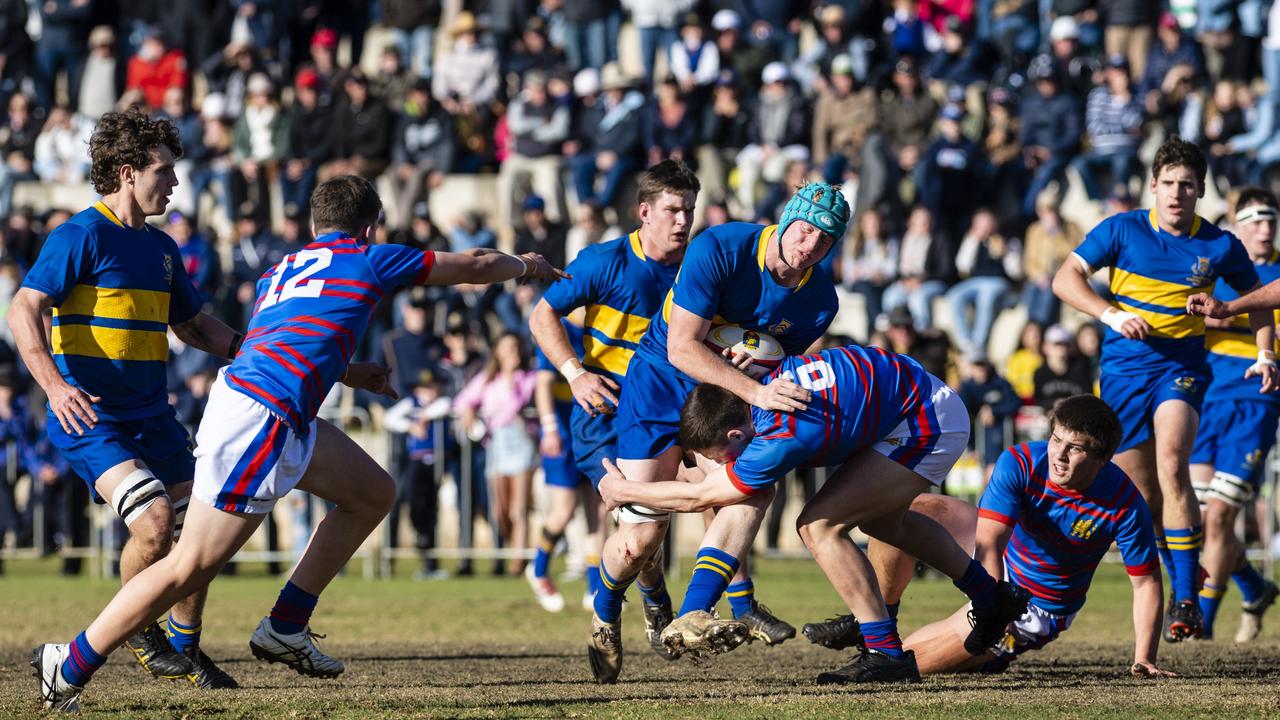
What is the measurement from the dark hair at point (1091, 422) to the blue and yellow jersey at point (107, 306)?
4162 mm

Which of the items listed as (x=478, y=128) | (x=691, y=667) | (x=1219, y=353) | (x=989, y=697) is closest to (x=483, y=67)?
(x=478, y=128)

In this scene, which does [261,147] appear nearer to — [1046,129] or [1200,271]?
[1046,129]

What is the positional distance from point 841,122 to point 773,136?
A: 89 centimetres

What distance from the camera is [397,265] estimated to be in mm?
7328

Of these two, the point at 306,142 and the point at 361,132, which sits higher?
the point at 361,132

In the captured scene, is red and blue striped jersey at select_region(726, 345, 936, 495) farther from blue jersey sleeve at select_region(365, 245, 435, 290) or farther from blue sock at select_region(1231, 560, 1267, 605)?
blue sock at select_region(1231, 560, 1267, 605)

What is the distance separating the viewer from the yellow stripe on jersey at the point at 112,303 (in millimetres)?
8055

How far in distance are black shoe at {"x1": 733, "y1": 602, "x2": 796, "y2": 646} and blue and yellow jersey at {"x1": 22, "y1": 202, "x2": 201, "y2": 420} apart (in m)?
2.90

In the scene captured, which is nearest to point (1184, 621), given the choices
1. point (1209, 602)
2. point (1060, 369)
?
point (1209, 602)

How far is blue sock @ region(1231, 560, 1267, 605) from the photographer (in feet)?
36.5

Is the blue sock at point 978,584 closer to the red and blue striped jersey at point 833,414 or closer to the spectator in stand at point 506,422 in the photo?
the red and blue striped jersey at point 833,414

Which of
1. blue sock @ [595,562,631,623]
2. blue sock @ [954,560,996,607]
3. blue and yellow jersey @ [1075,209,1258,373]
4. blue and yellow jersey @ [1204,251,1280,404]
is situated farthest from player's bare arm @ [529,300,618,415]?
blue and yellow jersey @ [1204,251,1280,404]

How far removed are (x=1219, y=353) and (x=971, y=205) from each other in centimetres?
844

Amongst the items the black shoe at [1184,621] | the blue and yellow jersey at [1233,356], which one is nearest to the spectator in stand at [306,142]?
the blue and yellow jersey at [1233,356]
